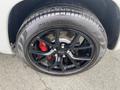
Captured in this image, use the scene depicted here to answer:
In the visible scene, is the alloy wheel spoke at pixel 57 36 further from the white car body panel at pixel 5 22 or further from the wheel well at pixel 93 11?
the white car body panel at pixel 5 22

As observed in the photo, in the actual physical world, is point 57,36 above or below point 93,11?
below

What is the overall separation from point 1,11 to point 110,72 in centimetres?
118

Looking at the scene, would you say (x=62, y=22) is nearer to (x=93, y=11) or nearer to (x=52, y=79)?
(x=93, y=11)

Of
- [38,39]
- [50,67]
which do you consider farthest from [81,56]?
[38,39]

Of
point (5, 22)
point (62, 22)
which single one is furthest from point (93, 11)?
point (5, 22)

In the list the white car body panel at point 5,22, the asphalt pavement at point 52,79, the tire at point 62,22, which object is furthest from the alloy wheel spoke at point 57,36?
the asphalt pavement at point 52,79

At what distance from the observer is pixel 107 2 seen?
5.62 ft

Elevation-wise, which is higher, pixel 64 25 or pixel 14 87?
pixel 64 25

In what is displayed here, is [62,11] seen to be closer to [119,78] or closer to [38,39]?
[38,39]

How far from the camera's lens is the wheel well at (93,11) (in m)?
1.69

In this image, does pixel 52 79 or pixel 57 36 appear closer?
pixel 57 36

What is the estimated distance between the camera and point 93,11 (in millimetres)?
1818

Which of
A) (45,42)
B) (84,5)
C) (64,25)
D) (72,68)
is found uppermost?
(84,5)

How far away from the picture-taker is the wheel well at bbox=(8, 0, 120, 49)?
1.69m
